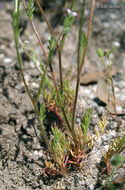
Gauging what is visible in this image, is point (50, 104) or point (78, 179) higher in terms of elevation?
point (50, 104)

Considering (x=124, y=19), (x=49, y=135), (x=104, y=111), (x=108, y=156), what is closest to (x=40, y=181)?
(x=49, y=135)

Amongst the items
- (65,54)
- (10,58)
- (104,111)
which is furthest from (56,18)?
(104,111)

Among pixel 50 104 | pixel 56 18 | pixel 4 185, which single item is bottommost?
pixel 4 185

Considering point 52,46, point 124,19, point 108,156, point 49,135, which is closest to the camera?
point 52,46

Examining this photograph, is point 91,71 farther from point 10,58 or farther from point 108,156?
point 108,156

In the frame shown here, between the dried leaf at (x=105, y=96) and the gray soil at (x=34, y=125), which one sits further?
the dried leaf at (x=105, y=96)

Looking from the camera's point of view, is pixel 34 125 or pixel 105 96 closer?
pixel 34 125

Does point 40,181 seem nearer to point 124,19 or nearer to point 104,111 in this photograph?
point 104,111

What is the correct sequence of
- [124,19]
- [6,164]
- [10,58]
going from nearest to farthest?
[6,164], [10,58], [124,19]

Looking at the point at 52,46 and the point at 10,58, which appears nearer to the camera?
the point at 52,46

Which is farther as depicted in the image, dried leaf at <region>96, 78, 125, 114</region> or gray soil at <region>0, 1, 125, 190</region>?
dried leaf at <region>96, 78, 125, 114</region>
